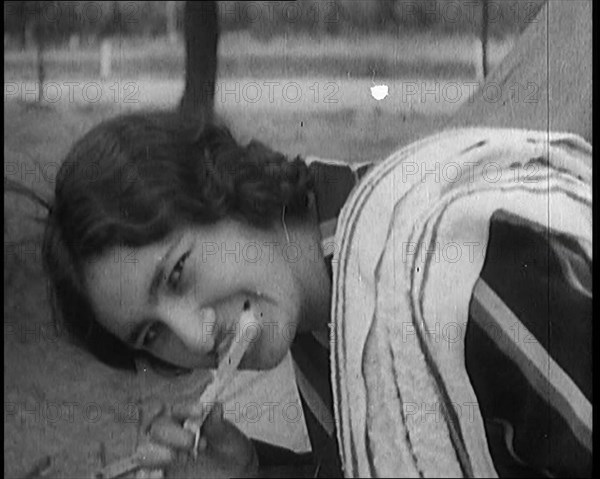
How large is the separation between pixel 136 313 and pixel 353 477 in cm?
93

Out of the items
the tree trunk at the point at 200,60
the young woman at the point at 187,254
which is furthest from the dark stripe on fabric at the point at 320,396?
the tree trunk at the point at 200,60

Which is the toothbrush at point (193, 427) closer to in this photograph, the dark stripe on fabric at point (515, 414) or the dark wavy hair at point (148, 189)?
the dark wavy hair at point (148, 189)

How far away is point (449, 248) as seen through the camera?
2719mm

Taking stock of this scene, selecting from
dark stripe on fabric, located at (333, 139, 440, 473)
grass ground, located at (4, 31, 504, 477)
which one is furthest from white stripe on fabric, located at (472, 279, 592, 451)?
grass ground, located at (4, 31, 504, 477)

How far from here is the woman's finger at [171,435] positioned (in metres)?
2.74

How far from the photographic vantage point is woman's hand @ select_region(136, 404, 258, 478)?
108 inches

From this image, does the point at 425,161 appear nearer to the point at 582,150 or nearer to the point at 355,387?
the point at 582,150

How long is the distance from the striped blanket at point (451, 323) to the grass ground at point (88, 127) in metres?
0.17

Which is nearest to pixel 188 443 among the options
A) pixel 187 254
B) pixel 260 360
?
pixel 260 360

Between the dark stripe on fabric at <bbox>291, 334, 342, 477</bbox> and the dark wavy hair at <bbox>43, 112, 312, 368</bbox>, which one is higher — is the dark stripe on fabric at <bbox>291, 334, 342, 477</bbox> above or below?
below

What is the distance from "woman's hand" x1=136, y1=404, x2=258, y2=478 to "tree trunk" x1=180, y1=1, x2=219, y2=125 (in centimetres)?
102

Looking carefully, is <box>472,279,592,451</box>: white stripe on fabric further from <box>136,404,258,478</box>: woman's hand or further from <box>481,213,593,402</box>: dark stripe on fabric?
<box>136,404,258,478</box>: woman's hand

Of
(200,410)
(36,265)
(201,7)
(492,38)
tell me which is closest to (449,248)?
(492,38)

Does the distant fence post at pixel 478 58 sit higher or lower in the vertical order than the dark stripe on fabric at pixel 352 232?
higher
